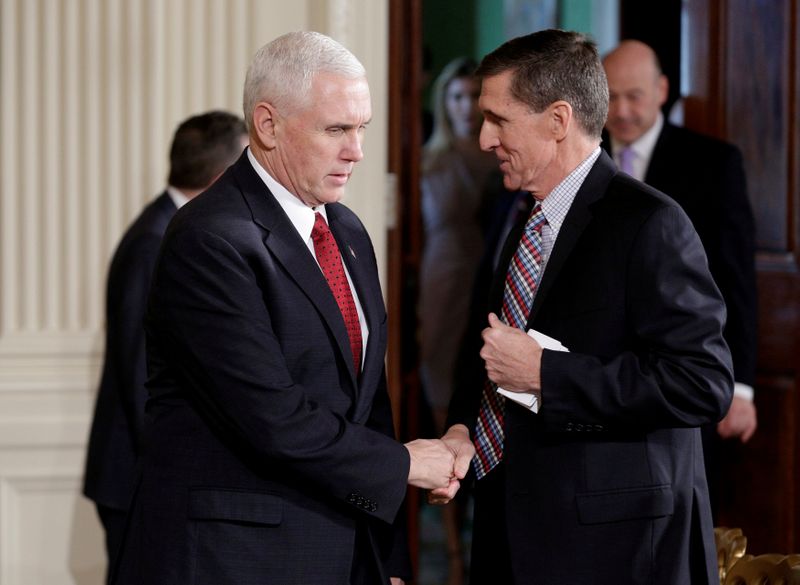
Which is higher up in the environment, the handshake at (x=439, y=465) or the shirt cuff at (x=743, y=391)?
the handshake at (x=439, y=465)

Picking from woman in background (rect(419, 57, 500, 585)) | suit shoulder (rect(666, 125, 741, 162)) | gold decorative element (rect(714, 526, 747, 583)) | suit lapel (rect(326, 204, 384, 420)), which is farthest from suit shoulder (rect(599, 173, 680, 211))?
woman in background (rect(419, 57, 500, 585))

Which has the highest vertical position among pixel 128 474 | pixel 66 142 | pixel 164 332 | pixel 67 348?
pixel 66 142

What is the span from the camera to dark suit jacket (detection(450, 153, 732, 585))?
6.90 feet

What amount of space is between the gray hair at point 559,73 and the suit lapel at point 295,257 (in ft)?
1.64

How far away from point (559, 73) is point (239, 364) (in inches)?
30.9

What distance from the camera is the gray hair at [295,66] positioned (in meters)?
2.11

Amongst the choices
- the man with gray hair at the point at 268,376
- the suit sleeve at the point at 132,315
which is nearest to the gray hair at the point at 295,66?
the man with gray hair at the point at 268,376

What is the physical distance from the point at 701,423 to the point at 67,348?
2.29 m

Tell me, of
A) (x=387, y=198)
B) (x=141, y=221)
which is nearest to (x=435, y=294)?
(x=387, y=198)

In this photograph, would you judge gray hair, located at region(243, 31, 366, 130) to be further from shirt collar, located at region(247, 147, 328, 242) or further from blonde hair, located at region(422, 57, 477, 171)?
blonde hair, located at region(422, 57, 477, 171)

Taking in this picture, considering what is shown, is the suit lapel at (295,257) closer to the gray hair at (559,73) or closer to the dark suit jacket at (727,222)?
the gray hair at (559,73)

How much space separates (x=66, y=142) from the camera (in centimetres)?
386

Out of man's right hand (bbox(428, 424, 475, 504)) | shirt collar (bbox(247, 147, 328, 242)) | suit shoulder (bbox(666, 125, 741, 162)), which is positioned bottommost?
man's right hand (bbox(428, 424, 475, 504))

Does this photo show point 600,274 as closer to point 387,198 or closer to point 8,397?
point 387,198
